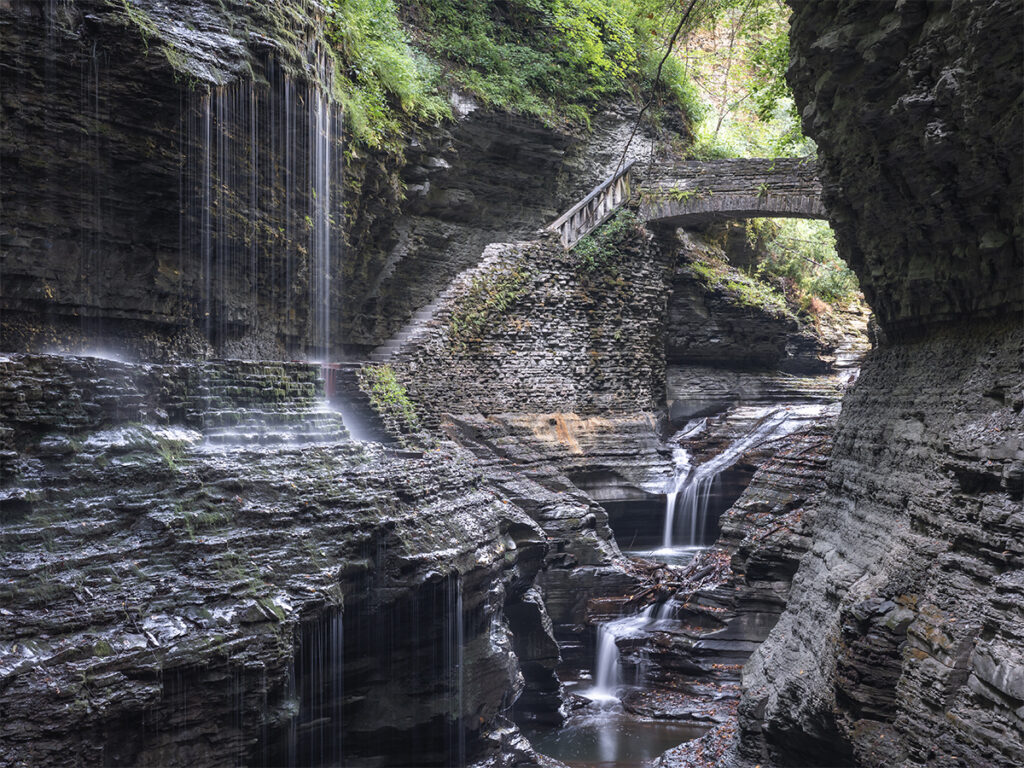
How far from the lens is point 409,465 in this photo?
29.1 feet

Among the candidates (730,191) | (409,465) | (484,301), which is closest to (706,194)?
(730,191)

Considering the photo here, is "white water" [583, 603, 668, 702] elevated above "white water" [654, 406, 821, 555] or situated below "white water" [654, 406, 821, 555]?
below

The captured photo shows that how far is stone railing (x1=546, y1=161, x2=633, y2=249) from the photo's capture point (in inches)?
742

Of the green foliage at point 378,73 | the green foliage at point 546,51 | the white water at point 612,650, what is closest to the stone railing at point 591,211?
the green foliage at point 546,51

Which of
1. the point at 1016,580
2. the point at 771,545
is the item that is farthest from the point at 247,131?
the point at 1016,580

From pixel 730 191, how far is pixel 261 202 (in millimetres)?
11325

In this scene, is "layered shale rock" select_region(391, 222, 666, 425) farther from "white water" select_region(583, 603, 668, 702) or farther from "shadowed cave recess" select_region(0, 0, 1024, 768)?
"white water" select_region(583, 603, 668, 702)

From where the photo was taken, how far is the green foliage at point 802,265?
23259mm

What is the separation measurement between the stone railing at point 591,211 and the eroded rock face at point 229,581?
1094 centimetres

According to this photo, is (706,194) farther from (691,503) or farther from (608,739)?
(608,739)

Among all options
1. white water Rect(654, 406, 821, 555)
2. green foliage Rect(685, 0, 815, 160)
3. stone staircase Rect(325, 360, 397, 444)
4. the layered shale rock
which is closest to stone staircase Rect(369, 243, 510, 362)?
the layered shale rock

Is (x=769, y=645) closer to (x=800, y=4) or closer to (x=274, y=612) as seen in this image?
(x=274, y=612)

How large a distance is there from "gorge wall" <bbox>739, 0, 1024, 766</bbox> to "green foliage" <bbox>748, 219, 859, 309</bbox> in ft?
52.9

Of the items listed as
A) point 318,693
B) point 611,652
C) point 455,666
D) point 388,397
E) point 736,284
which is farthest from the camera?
point 736,284
